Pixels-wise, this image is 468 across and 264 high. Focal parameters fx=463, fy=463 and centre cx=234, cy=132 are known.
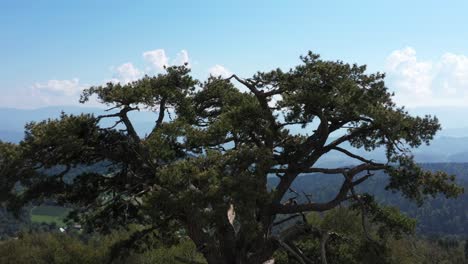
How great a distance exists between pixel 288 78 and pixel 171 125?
3319mm

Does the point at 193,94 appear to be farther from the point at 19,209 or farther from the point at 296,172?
the point at 19,209

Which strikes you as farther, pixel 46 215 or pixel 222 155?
pixel 46 215

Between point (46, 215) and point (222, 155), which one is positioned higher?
point (222, 155)

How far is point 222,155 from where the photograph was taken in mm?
10086

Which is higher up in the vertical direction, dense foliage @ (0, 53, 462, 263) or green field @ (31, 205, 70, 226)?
dense foliage @ (0, 53, 462, 263)

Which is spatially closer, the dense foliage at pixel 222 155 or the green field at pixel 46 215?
the dense foliage at pixel 222 155

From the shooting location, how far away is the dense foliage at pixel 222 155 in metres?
9.47

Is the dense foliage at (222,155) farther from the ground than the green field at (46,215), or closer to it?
farther from the ground

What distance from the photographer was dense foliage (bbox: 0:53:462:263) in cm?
947

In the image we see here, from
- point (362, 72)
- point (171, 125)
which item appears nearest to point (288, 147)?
point (362, 72)

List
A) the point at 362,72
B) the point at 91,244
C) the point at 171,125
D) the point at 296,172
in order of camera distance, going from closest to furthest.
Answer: the point at 171,125 → the point at 362,72 → the point at 296,172 → the point at 91,244

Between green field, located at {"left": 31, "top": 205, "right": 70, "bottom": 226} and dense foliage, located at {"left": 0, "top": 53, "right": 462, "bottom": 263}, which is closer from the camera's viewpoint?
dense foliage, located at {"left": 0, "top": 53, "right": 462, "bottom": 263}

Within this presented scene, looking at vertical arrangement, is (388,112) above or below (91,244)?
above

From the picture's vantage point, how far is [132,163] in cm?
1259
